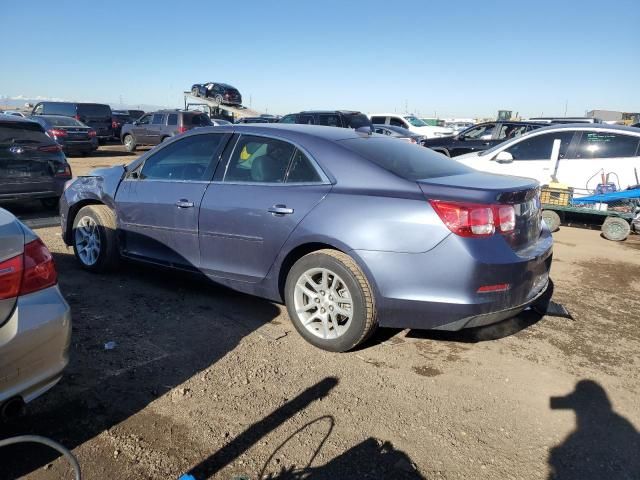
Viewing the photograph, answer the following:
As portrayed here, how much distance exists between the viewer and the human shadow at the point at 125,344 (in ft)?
8.80

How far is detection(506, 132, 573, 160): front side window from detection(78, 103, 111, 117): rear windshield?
64.4 ft

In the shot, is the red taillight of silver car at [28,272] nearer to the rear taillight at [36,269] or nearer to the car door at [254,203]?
the rear taillight at [36,269]

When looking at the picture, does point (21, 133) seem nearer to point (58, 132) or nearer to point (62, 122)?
point (58, 132)

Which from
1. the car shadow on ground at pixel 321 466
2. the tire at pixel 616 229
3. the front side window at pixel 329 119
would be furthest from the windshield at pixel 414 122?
the car shadow on ground at pixel 321 466

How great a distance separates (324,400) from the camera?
3.01m

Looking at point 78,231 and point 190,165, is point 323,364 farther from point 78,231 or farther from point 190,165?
point 78,231

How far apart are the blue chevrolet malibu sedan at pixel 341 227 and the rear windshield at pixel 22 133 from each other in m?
3.69

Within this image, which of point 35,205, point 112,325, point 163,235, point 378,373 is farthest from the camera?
point 35,205

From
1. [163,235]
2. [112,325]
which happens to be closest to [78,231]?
[163,235]

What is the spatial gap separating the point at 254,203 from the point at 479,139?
11006mm

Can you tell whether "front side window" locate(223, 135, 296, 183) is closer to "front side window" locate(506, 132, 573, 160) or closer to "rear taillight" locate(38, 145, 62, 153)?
"rear taillight" locate(38, 145, 62, 153)

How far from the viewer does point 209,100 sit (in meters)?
31.4

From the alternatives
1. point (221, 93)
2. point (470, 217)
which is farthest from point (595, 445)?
point (221, 93)

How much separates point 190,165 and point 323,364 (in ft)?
7.29
